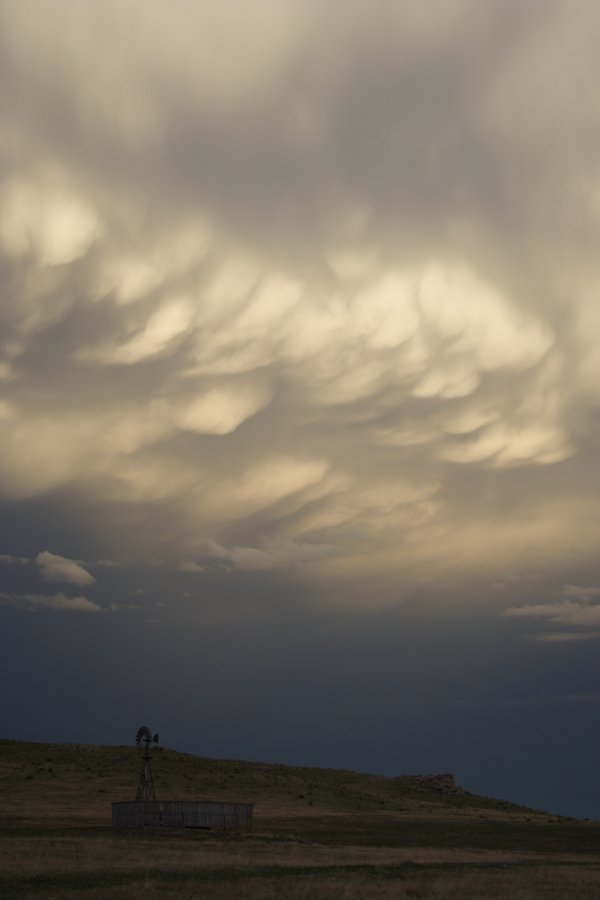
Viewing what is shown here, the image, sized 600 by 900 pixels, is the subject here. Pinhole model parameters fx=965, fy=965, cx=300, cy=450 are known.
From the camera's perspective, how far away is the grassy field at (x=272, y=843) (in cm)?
3341

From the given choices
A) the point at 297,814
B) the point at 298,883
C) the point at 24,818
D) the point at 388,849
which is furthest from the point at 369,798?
the point at 298,883

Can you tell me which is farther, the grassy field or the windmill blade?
the windmill blade

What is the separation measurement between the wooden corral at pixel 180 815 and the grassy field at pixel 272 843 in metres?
2.00

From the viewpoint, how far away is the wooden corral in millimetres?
62781

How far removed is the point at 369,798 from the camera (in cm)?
10850

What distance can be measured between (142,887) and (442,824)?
53.4m

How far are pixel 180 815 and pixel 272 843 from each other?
1076 cm

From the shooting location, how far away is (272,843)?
54406 millimetres

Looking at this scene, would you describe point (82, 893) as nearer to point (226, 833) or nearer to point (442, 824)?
point (226, 833)

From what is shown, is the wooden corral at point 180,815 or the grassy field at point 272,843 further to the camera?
the wooden corral at point 180,815

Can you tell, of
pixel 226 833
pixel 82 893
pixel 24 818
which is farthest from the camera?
pixel 24 818

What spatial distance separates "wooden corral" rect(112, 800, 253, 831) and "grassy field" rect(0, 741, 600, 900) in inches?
78.7

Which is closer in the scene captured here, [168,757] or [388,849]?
[388,849]

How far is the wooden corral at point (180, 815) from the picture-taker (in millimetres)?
62781
